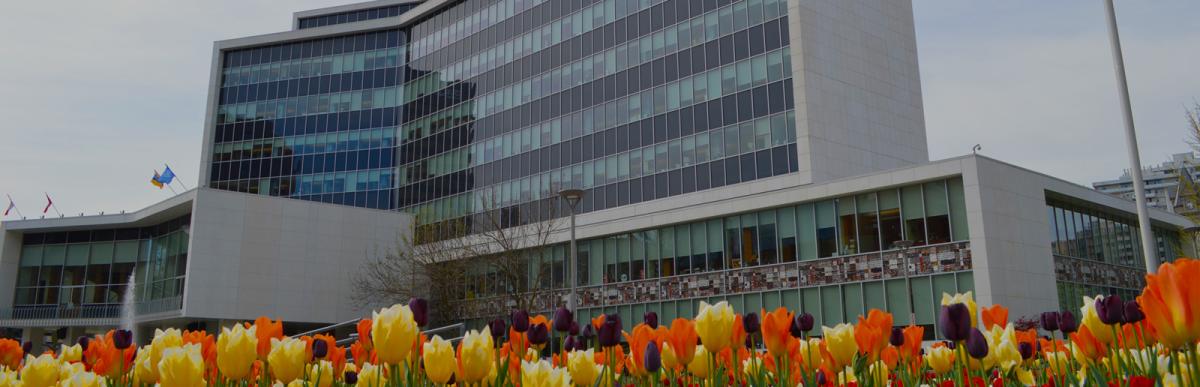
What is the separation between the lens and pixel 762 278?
4119cm

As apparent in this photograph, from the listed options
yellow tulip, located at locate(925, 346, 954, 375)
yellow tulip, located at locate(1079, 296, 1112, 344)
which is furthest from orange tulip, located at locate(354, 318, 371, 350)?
yellow tulip, located at locate(1079, 296, 1112, 344)

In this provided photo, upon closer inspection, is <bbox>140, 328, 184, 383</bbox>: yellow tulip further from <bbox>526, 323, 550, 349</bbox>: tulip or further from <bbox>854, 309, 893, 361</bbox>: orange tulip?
<bbox>854, 309, 893, 361</bbox>: orange tulip

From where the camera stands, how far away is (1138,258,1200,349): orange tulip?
2031 mm

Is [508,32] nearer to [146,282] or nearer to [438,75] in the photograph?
[438,75]

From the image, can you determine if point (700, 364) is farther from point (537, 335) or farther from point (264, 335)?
point (264, 335)

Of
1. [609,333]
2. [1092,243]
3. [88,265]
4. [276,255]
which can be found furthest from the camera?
[88,265]

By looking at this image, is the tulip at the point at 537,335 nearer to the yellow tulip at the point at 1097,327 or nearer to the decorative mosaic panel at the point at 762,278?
the yellow tulip at the point at 1097,327

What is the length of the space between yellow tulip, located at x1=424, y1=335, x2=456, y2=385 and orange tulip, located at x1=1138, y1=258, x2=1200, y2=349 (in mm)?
1914

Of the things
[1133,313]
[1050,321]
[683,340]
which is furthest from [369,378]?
[1050,321]

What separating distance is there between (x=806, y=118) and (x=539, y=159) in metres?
20.4

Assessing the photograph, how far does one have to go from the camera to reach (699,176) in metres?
47.9

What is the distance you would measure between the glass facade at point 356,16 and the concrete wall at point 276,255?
3433 centimetres

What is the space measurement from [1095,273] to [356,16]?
74.5 m

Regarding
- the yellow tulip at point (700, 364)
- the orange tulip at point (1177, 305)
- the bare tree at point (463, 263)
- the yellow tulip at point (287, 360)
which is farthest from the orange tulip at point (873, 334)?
the bare tree at point (463, 263)
